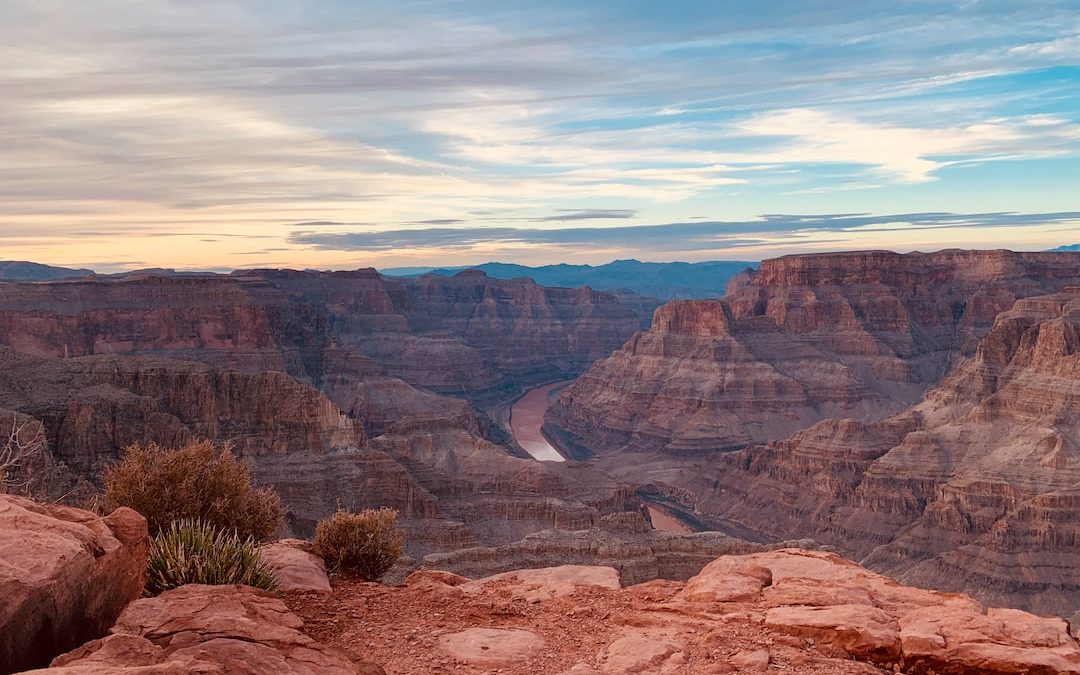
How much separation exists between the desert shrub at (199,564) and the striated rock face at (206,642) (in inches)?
34.0

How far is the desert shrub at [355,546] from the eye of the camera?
1833 centimetres

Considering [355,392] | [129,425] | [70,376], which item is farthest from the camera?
[355,392]

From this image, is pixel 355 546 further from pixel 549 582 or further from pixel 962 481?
pixel 962 481

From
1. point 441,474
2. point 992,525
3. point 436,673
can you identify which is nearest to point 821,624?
point 436,673

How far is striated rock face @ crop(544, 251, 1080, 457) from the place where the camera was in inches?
4764

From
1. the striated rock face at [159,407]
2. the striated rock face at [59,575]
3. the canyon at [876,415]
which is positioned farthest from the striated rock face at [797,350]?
the striated rock face at [59,575]

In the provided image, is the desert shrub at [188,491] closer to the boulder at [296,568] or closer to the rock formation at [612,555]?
the boulder at [296,568]

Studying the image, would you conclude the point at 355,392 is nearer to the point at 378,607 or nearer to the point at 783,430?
the point at 783,430

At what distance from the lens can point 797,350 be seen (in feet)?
436

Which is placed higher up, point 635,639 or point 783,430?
point 635,639

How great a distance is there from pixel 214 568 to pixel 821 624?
8709 mm

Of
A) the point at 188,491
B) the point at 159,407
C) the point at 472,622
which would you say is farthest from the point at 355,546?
the point at 159,407

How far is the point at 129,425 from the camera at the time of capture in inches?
2128

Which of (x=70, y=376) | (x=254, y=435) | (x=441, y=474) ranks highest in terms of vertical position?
(x=70, y=376)
